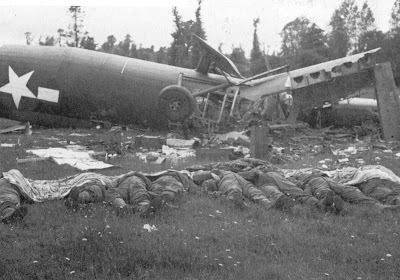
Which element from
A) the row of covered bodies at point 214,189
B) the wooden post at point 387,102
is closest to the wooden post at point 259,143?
the row of covered bodies at point 214,189

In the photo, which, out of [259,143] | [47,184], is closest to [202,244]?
[47,184]

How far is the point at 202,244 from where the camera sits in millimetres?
4898

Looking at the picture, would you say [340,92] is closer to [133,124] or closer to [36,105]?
[133,124]

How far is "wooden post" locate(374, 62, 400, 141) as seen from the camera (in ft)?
49.5

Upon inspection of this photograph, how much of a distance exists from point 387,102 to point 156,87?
7.04 meters

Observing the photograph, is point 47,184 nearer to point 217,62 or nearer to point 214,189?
point 214,189

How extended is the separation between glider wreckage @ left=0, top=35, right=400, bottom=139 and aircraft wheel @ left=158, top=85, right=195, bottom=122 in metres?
0.03

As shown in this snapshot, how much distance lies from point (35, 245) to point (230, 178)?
11.0 feet

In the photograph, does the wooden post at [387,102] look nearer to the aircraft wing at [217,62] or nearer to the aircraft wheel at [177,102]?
the aircraft wing at [217,62]

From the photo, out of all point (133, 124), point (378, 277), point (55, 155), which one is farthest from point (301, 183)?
point (133, 124)

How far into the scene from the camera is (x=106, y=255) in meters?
4.40

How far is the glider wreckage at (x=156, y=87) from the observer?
1519 cm

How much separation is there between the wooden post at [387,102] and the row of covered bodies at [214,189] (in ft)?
25.1

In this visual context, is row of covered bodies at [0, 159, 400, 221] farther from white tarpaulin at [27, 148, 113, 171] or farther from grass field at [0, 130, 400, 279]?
white tarpaulin at [27, 148, 113, 171]
